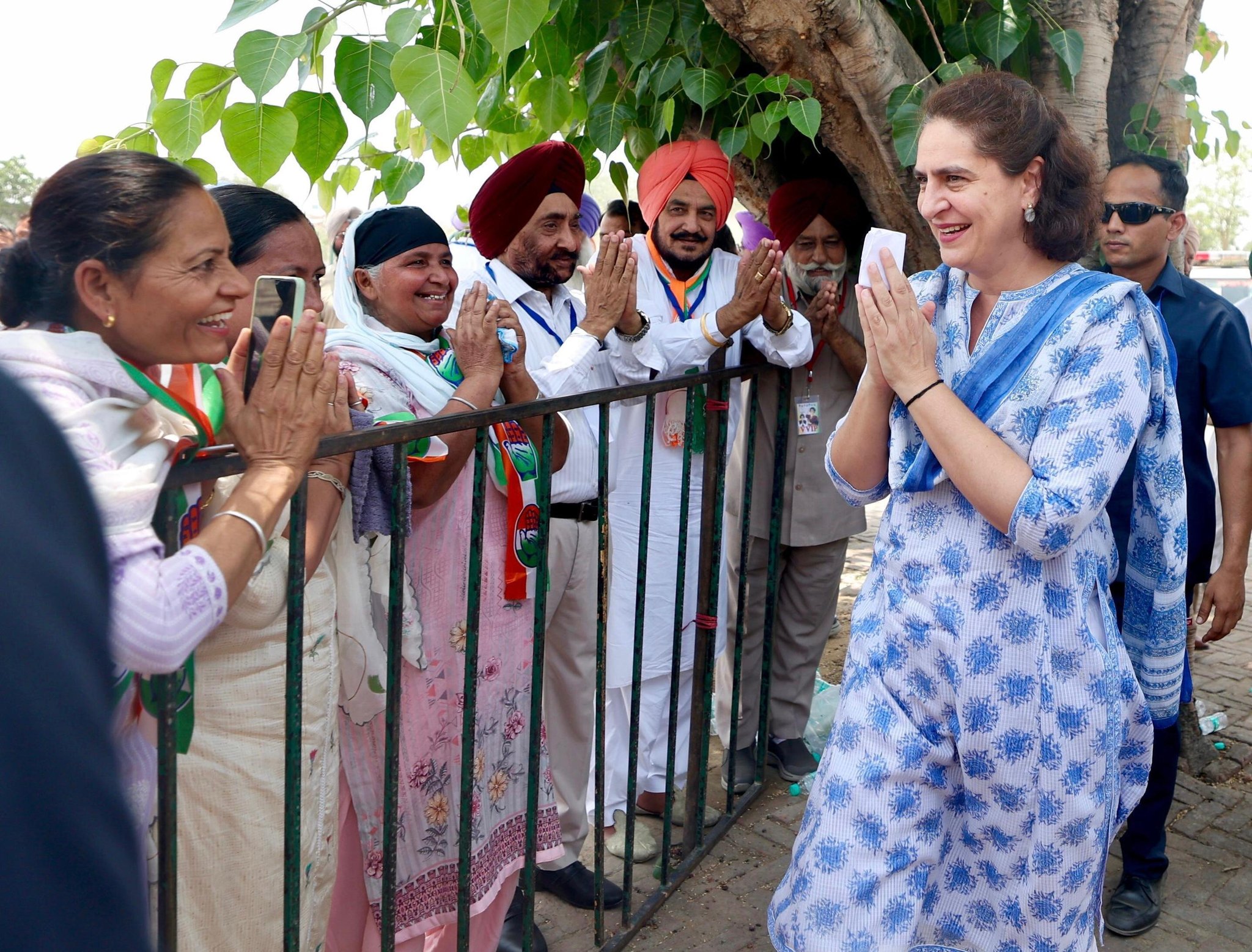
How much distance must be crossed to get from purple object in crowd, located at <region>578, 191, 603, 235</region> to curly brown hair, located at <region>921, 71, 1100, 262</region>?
183cm

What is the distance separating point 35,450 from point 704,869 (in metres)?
2.98

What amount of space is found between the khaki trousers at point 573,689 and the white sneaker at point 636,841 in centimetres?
27

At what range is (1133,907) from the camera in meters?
3.04

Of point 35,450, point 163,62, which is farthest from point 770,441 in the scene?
point 35,450

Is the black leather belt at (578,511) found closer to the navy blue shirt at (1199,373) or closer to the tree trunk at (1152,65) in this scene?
the navy blue shirt at (1199,373)

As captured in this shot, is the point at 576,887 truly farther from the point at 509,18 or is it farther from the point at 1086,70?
the point at 1086,70

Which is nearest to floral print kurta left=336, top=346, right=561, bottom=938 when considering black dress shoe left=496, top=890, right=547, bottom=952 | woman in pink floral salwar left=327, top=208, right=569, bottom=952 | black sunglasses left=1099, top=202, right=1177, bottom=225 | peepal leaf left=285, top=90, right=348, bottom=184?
woman in pink floral salwar left=327, top=208, right=569, bottom=952

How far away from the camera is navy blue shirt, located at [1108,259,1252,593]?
299cm

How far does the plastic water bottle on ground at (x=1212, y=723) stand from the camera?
421 cm

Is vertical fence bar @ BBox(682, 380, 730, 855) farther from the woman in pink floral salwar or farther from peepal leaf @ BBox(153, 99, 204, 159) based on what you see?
peepal leaf @ BBox(153, 99, 204, 159)

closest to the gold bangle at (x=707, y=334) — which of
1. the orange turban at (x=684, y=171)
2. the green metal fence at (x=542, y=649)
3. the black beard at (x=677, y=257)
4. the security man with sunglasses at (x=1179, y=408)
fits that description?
the green metal fence at (x=542, y=649)

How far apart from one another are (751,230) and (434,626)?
8.54 ft

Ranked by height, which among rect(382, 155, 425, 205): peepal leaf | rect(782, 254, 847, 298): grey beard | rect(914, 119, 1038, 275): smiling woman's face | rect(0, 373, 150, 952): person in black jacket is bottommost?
rect(0, 373, 150, 952): person in black jacket

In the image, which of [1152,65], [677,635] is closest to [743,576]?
[677,635]
